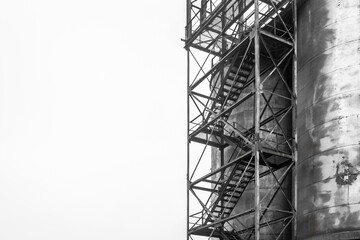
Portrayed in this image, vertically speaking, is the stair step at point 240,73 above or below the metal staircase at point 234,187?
above

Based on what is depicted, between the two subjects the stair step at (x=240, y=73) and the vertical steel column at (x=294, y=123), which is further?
the stair step at (x=240, y=73)

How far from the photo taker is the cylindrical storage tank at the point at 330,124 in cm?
2189

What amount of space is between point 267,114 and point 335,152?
622 centimetres

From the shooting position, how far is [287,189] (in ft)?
87.4

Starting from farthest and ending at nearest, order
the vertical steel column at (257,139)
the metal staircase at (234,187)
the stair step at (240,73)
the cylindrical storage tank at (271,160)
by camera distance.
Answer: the stair step at (240,73) < the metal staircase at (234,187) < the cylindrical storage tank at (271,160) < the vertical steel column at (257,139)

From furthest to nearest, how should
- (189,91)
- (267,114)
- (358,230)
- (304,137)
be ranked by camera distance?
1. (189,91)
2. (267,114)
3. (304,137)
4. (358,230)

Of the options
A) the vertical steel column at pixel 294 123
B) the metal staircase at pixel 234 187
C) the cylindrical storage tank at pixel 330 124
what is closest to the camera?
the cylindrical storage tank at pixel 330 124

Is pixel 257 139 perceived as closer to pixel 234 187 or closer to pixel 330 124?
pixel 330 124

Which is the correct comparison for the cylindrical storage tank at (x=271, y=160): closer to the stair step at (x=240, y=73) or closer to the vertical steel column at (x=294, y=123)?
the stair step at (x=240, y=73)

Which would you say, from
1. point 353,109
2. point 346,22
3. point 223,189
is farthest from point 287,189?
point 346,22

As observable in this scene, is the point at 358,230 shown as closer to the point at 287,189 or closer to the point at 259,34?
the point at 287,189

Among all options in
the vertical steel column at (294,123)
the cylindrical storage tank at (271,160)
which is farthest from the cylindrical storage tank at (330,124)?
the cylindrical storage tank at (271,160)

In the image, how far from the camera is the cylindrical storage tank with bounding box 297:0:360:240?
2189 cm

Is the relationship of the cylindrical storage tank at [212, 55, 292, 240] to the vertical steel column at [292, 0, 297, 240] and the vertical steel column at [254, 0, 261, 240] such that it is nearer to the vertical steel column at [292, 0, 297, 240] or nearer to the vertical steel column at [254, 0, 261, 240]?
the vertical steel column at [292, 0, 297, 240]
